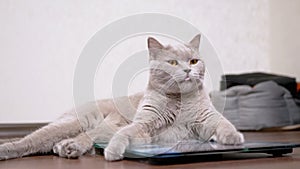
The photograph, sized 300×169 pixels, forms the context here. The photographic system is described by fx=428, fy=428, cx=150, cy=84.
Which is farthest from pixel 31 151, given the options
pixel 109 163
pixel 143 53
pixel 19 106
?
pixel 19 106

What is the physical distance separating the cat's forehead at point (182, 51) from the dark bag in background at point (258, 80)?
56.0 inches

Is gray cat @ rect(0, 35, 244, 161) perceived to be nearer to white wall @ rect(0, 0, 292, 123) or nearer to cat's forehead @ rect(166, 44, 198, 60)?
cat's forehead @ rect(166, 44, 198, 60)

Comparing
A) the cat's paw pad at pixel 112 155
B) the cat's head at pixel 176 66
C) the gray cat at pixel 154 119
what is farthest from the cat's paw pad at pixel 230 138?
the cat's paw pad at pixel 112 155

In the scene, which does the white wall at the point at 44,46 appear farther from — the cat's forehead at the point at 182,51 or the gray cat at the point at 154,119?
the cat's forehead at the point at 182,51

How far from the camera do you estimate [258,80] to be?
2.55m

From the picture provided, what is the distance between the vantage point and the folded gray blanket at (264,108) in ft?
7.81

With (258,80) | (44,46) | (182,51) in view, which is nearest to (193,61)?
(182,51)

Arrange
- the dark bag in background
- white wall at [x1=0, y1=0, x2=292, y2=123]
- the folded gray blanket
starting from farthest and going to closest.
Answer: the dark bag in background < the folded gray blanket < white wall at [x1=0, y1=0, x2=292, y2=123]

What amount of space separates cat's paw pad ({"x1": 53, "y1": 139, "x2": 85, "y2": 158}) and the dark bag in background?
1412mm

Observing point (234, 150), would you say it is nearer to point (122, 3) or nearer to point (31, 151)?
point (31, 151)

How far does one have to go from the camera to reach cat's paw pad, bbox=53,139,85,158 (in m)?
1.10

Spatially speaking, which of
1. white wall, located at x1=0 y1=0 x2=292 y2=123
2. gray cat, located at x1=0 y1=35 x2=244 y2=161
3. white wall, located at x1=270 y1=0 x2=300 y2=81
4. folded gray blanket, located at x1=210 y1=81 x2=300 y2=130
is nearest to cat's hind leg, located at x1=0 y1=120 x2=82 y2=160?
gray cat, located at x1=0 y1=35 x2=244 y2=161

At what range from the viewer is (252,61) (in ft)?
9.64

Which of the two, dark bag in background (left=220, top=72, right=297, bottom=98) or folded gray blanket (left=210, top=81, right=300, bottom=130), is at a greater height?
dark bag in background (left=220, top=72, right=297, bottom=98)
